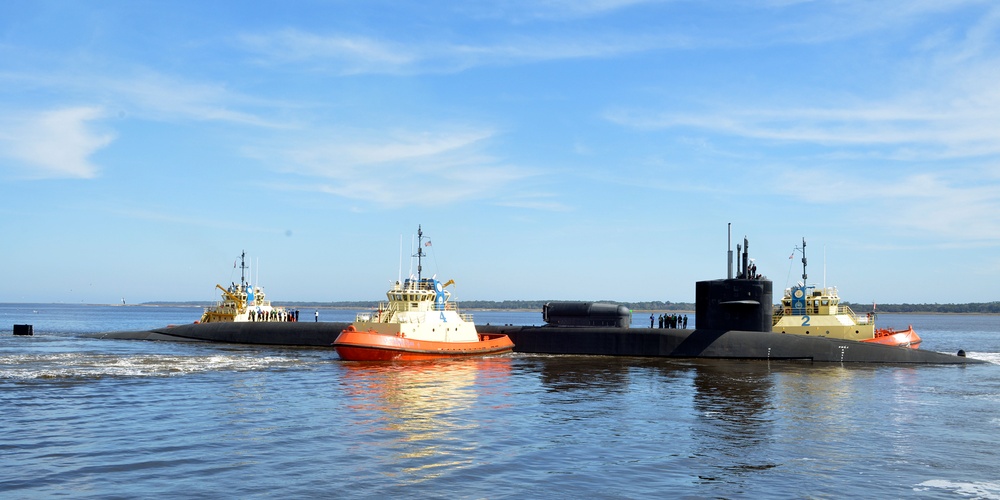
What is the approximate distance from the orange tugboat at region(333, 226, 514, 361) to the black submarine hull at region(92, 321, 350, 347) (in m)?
9.08

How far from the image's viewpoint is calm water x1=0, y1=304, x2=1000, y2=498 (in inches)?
535

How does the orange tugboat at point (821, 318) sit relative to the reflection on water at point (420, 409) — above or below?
above

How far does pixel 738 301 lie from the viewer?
36.6m

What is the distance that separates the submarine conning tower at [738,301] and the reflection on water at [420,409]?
979cm

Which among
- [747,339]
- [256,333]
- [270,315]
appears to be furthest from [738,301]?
[270,315]

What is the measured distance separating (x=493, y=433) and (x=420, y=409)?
4.05 m

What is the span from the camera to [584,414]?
21500mm

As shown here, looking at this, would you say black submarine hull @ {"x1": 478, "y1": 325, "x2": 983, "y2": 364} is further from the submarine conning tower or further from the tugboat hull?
the tugboat hull

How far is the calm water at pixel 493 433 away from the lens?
1358 cm

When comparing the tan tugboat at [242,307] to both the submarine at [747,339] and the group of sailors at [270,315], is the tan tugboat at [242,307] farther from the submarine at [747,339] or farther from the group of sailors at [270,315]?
the submarine at [747,339]

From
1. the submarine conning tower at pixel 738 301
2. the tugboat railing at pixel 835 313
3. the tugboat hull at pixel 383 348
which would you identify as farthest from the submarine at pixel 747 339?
the tugboat hull at pixel 383 348

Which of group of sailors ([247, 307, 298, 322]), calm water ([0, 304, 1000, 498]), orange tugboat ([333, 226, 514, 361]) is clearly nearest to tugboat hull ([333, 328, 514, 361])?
orange tugboat ([333, 226, 514, 361])

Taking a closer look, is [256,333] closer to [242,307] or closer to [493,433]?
[242,307]

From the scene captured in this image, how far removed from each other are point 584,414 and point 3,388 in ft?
60.0
